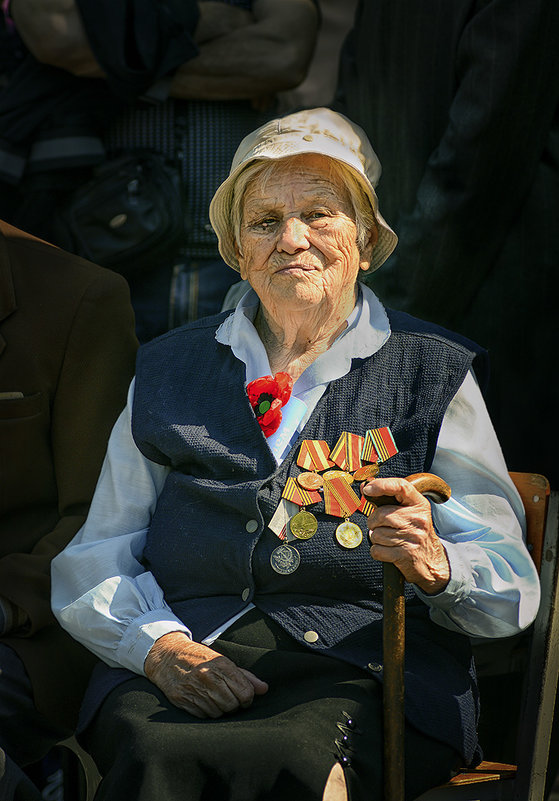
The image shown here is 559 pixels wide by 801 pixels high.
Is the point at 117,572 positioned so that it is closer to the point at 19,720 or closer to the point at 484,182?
the point at 19,720

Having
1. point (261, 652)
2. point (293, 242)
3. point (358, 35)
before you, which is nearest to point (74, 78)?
point (358, 35)

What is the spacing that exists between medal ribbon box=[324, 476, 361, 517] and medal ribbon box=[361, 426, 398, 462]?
0.08 m

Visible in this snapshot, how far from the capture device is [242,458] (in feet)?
7.77

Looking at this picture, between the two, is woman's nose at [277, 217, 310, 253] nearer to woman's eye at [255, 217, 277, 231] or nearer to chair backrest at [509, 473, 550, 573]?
woman's eye at [255, 217, 277, 231]

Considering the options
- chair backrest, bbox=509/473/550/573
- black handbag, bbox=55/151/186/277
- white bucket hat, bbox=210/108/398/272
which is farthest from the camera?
black handbag, bbox=55/151/186/277

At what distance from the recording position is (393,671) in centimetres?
203

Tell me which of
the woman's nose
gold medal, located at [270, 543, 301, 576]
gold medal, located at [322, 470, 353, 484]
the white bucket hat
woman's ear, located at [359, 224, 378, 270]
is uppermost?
the white bucket hat

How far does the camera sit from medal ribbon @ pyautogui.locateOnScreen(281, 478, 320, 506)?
2277 mm

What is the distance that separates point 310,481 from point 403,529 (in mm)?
318

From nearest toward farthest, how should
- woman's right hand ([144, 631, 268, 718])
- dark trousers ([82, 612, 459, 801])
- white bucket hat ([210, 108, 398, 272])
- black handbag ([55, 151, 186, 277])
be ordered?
dark trousers ([82, 612, 459, 801]) → woman's right hand ([144, 631, 268, 718]) → white bucket hat ([210, 108, 398, 272]) → black handbag ([55, 151, 186, 277])

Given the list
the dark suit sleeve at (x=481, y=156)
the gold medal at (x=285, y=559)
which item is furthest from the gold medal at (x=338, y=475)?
the dark suit sleeve at (x=481, y=156)

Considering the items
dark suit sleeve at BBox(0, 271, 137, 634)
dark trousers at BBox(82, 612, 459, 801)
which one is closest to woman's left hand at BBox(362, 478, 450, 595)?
dark trousers at BBox(82, 612, 459, 801)

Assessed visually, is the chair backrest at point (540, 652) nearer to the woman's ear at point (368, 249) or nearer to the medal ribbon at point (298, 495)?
→ the medal ribbon at point (298, 495)

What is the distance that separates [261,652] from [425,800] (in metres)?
0.48
